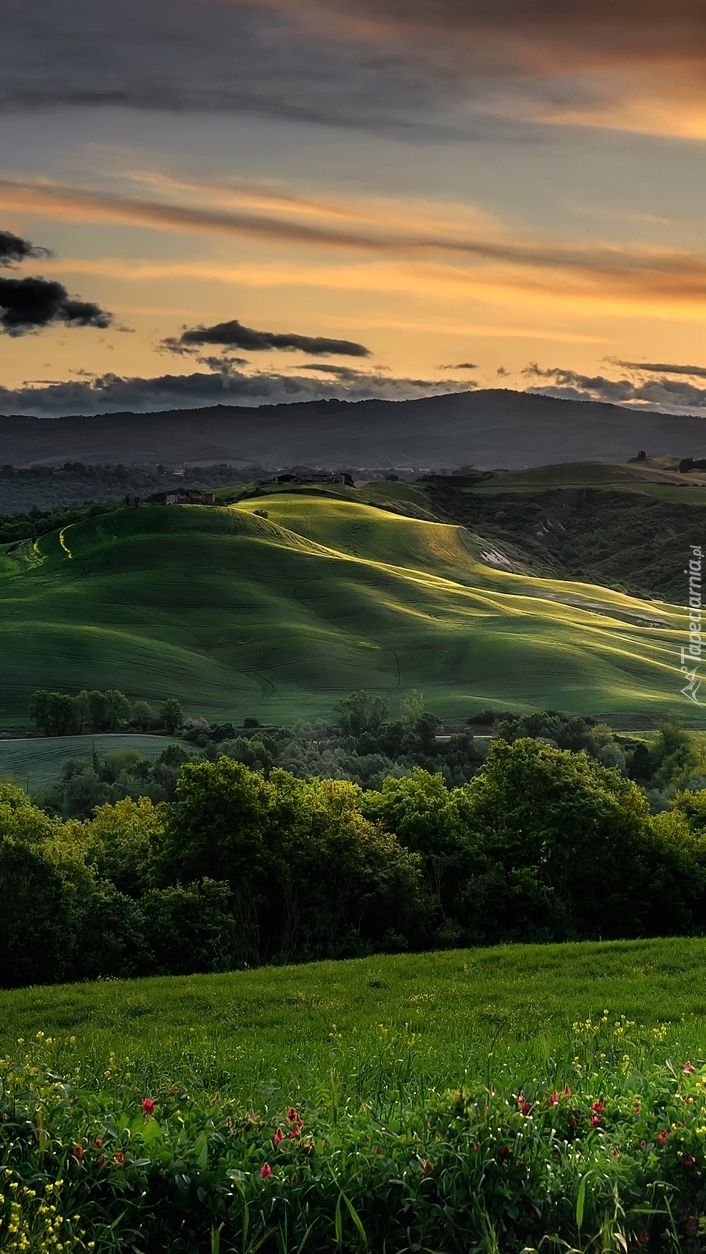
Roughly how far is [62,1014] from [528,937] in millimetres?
13252

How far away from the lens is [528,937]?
28609mm

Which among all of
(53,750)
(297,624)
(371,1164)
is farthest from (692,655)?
(371,1164)

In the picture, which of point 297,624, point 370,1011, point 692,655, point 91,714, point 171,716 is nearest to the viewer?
point 370,1011

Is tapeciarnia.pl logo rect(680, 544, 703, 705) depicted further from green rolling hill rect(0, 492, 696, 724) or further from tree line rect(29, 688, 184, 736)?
tree line rect(29, 688, 184, 736)

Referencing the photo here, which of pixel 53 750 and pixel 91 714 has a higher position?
pixel 91 714

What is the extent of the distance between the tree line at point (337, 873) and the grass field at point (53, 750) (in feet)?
206

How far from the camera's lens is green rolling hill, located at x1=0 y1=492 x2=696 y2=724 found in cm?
12694

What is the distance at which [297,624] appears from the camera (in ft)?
492

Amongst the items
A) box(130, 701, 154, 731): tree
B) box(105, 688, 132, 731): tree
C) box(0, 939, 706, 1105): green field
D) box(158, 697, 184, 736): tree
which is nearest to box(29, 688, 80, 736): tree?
box(105, 688, 132, 731): tree

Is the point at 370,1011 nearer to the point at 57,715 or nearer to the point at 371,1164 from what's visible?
the point at 371,1164

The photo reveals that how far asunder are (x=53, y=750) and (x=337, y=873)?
3072 inches

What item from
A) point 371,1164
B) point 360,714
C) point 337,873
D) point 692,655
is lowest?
point 360,714

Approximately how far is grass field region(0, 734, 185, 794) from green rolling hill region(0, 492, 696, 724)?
13727 mm

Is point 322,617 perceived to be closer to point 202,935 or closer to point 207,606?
point 207,606
